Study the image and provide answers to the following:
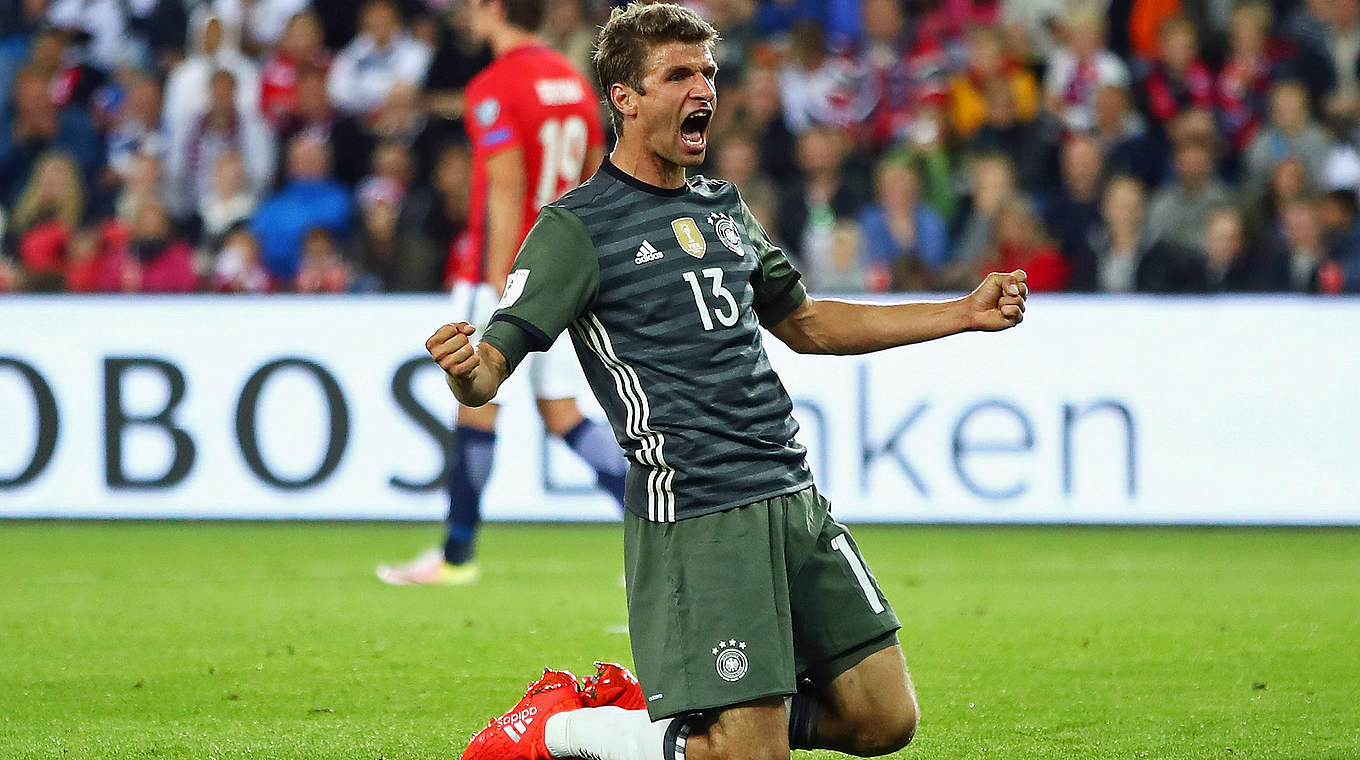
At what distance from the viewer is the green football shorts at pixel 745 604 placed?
3.83 metres

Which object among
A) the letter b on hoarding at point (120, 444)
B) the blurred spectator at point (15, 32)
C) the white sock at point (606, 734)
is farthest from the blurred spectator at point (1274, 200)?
the blurred spectator at point (15, 32)

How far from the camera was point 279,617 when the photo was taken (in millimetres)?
6945

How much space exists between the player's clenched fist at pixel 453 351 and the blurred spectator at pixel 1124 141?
29.8ft

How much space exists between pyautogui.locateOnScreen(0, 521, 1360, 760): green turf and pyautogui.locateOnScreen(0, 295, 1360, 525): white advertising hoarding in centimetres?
18

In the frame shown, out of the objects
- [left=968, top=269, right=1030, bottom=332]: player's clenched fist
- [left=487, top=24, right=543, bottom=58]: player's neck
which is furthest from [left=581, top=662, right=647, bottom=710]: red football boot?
[left=487, top=24, right=543, bottom=58]: player's neck

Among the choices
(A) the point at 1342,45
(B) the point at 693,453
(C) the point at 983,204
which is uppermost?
(A) the point at 1342,45

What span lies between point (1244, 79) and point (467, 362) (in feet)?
33.3

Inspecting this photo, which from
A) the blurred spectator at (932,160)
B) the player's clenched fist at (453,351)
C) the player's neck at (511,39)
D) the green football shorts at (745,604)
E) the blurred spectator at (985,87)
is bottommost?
the green football shorts at (745,604)

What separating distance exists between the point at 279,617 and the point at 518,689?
65.8 inches

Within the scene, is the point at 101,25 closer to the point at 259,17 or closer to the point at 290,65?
the point at 259,17

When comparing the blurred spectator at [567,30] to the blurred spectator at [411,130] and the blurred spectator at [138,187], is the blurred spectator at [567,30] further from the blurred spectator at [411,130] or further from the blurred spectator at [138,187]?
the blurred spectator at [138,187]

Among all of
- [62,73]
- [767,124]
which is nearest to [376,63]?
[62,73]

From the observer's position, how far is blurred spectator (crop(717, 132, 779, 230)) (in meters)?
11.9

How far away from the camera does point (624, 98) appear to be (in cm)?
405
